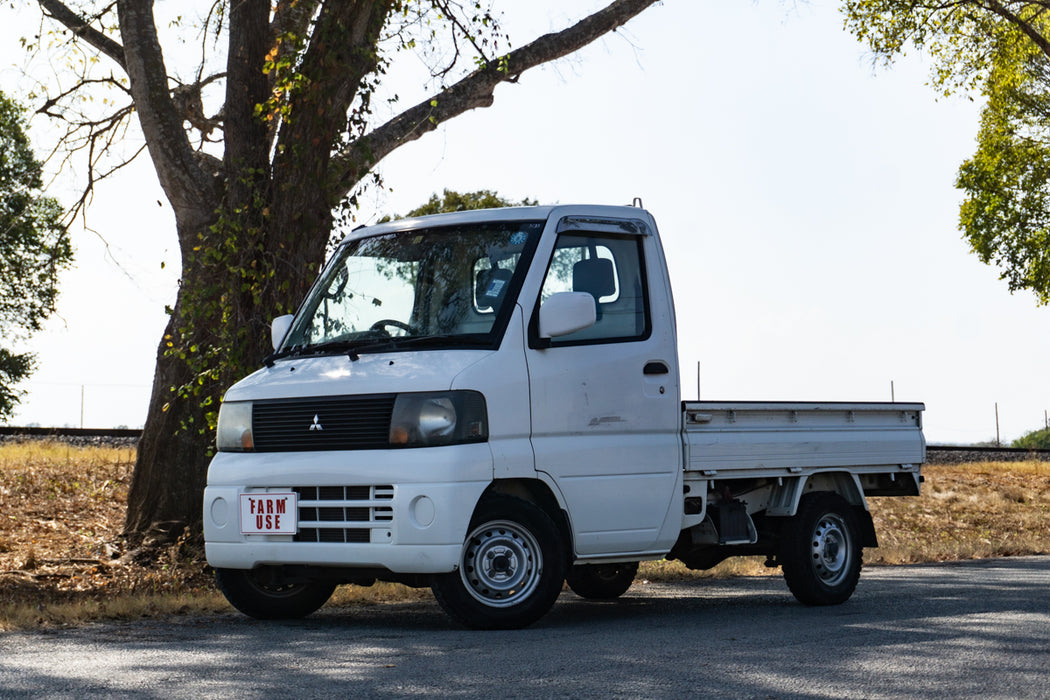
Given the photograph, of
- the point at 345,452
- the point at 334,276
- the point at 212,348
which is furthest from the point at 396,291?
the point at 212,348

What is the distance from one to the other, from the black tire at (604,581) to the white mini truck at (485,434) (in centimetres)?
114

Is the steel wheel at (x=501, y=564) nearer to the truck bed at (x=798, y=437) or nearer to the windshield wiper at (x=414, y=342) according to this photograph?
the windshield wiper at (x=414, y=342)

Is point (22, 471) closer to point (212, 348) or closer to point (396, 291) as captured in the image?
point (212, 348)

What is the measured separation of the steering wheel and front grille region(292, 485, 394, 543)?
41.4 inches

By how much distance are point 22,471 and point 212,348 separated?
7604 millimetres

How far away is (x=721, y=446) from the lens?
8.89 m

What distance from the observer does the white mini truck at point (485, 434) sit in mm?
7520

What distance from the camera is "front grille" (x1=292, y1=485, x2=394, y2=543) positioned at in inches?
295

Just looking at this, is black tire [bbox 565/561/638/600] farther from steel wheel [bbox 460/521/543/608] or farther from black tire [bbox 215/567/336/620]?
steel wheel [bbox 460/521/543/608]

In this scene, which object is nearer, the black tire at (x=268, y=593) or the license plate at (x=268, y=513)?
the license plate at (x=268, y=513)

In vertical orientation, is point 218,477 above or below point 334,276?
below

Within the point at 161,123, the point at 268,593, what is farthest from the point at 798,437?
the point at 161,123

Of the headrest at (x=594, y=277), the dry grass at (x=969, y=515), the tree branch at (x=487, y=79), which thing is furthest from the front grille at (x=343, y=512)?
the dry grass at (x=969, y=515)

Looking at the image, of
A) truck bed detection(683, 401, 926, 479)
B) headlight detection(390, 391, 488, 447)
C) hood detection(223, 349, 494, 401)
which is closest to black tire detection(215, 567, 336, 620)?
hood detection(223, 349, 494, 401)
